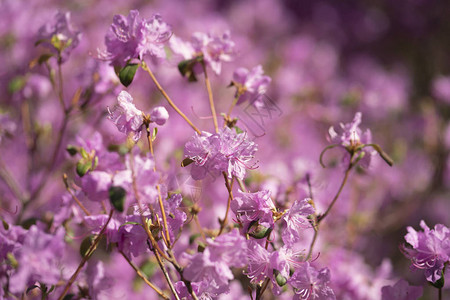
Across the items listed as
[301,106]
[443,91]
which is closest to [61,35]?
[301,106]

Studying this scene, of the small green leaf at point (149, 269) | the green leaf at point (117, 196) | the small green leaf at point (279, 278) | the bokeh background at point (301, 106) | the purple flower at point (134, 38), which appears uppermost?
the purple flower at point (134, 38)

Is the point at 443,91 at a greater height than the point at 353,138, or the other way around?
the point at 353,138

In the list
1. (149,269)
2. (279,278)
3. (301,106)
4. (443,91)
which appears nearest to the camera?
(279,278)

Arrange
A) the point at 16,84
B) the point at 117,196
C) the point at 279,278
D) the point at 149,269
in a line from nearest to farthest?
the point at 117,196 → the point at 279,278 → the point at 149,269 → the point at 16,84

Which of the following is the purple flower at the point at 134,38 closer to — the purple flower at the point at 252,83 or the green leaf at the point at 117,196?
the purple flower at the point at 252,83

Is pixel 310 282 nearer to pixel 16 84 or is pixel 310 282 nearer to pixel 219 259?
pixel 219 259

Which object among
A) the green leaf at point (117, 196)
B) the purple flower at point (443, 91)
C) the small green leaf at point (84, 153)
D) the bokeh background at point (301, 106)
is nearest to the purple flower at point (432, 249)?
the bokeh background at point (301, 106)
